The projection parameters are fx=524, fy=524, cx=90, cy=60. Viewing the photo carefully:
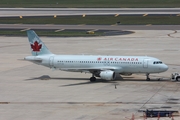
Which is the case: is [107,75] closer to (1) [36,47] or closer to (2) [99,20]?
(1) [36,47]

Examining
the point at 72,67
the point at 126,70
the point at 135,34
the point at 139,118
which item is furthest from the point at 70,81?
the point at 135,34

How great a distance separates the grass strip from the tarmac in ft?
160

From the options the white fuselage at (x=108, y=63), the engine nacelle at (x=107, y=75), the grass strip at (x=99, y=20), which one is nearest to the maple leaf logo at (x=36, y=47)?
the white fuselage at (x=108, y=63)

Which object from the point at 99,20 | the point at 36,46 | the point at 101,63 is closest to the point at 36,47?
the point at 36,46

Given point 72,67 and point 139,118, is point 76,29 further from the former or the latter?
point 139,118

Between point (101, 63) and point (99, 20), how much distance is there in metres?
89.5

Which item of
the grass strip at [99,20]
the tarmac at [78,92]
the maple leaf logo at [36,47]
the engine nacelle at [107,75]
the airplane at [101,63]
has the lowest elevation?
the tarmac at [78,92]

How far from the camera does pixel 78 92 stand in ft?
223

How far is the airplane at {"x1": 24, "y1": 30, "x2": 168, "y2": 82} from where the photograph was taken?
245 ft

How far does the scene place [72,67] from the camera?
77.8 meters

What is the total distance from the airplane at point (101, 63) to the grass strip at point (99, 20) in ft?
263

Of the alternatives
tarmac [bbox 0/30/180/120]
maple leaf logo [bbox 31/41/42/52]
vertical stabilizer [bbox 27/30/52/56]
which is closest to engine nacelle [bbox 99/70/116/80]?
tarmac [bbox 0/30/180/120]

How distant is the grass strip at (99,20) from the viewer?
159m

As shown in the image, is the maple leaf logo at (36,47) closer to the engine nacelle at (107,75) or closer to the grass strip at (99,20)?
the engine nacelle at (107,75)
